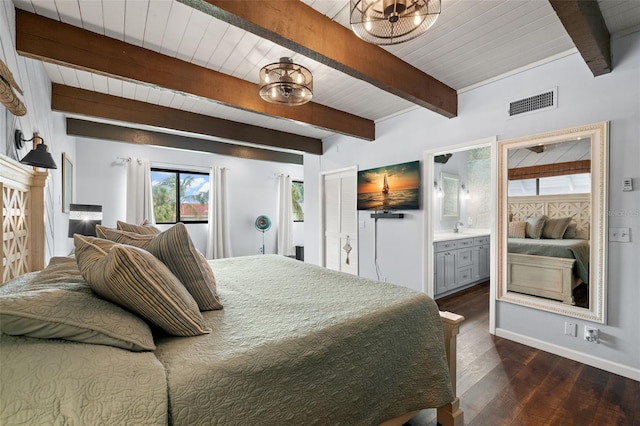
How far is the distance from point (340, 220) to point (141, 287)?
13.0 feet

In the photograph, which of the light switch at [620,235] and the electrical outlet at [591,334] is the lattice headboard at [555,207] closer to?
the light switch at [620,235]

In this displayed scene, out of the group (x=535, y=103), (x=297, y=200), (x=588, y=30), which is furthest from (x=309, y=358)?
(x=297, y=200)

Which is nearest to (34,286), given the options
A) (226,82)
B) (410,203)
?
(226,82)

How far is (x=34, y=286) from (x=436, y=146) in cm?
358

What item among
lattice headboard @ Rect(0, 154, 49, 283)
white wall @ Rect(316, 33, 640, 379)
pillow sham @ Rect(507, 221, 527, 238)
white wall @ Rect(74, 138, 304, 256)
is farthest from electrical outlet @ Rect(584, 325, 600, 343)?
white wall @ Rect(74, 138, 304, 256)

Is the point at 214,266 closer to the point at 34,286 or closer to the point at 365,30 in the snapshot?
the point at 34,286

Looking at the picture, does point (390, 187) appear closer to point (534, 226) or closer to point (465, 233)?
point (534, 226)

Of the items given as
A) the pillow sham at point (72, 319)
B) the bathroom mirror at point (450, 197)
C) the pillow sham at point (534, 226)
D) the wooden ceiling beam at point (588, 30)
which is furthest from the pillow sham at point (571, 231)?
the pillow sham at point (72, 319)

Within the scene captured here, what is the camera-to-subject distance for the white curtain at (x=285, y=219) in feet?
21.7

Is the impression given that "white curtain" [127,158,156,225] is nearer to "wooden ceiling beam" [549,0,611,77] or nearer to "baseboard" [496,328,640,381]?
"baseboard" [496,328,640,381]

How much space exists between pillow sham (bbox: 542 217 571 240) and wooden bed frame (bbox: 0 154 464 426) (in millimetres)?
1669

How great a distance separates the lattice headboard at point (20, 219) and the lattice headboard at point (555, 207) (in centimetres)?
375

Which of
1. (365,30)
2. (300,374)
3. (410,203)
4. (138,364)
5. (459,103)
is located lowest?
(300,374)

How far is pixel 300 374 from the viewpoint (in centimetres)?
103
